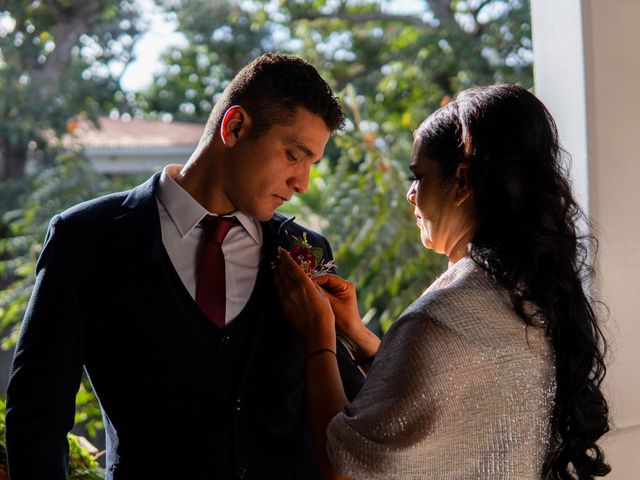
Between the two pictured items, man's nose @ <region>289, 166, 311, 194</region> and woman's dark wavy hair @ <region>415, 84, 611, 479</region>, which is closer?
woman's dark wavy hair @ <region>415, 84, 611, 479</region>

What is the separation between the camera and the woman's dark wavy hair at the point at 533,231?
1.52 meters

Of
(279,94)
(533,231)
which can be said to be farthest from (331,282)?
(533,231)

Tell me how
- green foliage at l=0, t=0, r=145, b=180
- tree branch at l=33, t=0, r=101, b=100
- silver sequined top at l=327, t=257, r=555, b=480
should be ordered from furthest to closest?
tree branch at l=33, t=0, r=101, b=100, green foliage at l=0, t=0, r=145, b=180, silver sequined top at l=327, t=257, r=555, b=480

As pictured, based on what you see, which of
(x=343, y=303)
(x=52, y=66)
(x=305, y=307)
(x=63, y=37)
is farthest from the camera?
(x=63, y=37)

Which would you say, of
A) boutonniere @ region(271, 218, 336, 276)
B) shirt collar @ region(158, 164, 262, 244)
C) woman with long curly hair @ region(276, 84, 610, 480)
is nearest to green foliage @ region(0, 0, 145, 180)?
shirt collar @ region(158, 164, 262, 244)

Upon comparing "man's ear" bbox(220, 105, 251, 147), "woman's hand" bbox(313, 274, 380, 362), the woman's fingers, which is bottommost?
"woman's hand" bbox(313, 274, 380, 362)

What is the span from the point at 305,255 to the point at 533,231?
1.63 ft

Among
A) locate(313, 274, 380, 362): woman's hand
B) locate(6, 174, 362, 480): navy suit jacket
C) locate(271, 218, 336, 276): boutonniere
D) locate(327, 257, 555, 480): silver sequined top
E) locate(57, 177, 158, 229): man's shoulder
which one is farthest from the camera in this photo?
locate(313, 274, 380, 362): woman's hand

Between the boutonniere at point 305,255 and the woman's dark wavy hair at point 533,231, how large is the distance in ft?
1.19

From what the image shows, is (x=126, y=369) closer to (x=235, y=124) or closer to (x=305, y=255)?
(x=305, y=255)

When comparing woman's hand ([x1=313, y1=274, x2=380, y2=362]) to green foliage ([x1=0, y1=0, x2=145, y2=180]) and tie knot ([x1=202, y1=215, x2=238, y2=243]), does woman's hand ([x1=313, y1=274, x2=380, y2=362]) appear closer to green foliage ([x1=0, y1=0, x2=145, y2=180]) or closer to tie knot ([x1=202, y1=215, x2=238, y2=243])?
tie knot ([x1=202, y1=215, x2=238, y2=243])

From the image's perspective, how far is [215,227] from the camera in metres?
1.82

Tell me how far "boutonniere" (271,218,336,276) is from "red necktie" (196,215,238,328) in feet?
0.38

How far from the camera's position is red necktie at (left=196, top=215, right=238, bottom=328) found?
1.74 m
